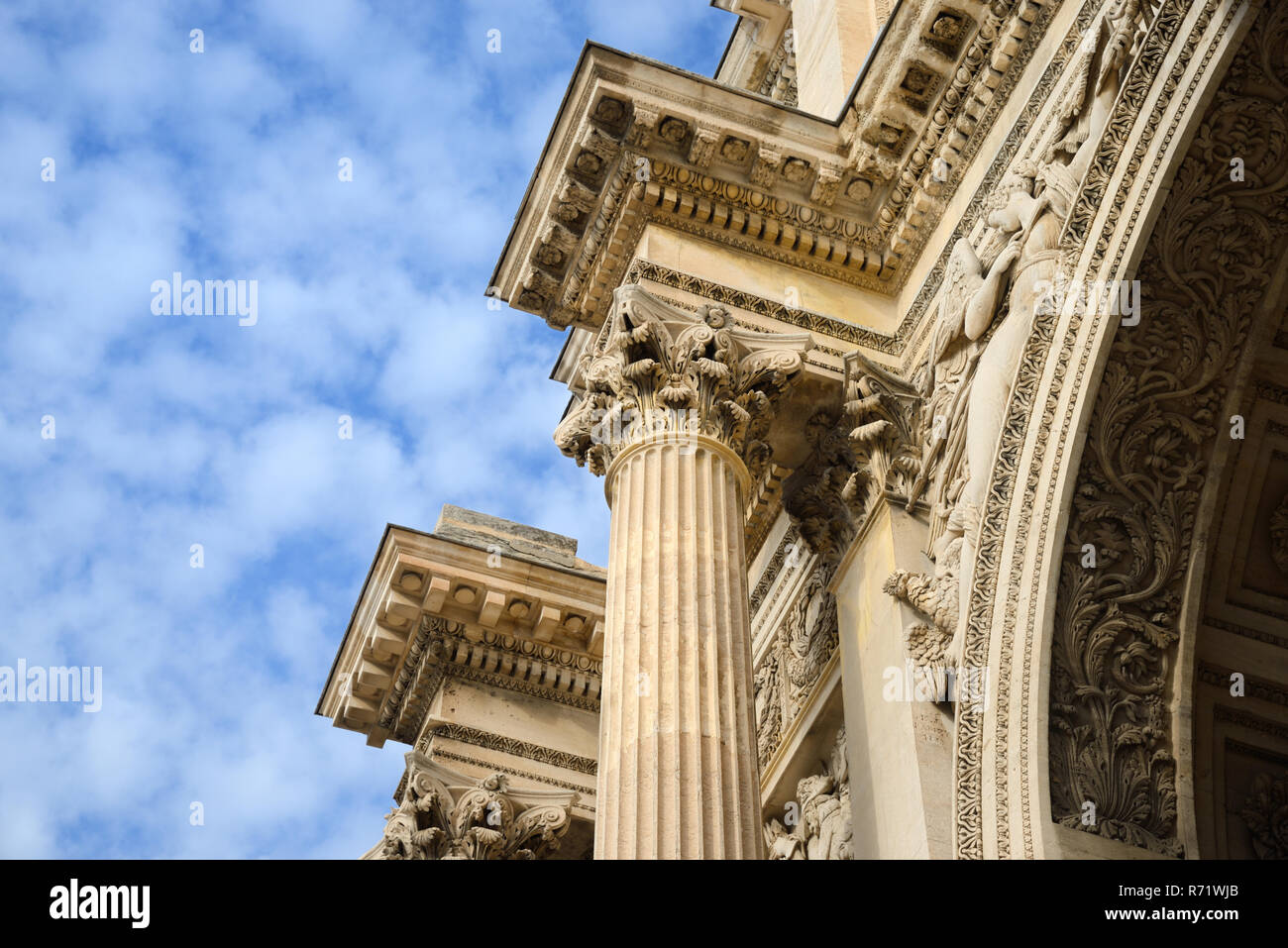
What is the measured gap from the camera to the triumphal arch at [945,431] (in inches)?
376

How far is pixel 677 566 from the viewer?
1043cm

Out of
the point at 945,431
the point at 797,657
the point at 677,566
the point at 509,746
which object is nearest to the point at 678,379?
the point at 677,566

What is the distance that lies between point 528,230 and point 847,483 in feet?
12.5

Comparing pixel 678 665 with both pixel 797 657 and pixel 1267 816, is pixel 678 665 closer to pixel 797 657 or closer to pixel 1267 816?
pixel 797 657

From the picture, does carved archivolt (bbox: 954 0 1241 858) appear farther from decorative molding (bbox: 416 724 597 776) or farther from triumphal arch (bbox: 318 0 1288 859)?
decorative molding (bbox: 416 724 597 776)

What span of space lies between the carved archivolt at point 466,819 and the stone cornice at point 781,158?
5.50 meters

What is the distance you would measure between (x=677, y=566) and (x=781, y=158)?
13.8ft

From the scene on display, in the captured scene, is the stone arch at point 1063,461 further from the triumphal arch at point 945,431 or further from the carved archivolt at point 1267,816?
the carved archivolt at point 1267,816

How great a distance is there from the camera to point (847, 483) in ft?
38.9

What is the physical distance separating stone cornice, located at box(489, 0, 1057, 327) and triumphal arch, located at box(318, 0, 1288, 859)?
0.03 metres

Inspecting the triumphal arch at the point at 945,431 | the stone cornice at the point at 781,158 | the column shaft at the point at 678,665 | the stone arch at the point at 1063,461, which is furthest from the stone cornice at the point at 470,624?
the stone arch at the point at 1063,461
